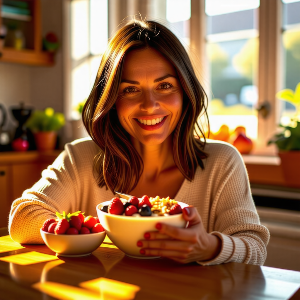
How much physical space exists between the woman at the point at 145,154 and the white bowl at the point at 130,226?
0.91 feet

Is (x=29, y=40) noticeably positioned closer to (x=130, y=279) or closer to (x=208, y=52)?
(x=208, y=52)

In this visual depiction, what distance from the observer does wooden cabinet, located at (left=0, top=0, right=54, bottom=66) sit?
3709 millimetres

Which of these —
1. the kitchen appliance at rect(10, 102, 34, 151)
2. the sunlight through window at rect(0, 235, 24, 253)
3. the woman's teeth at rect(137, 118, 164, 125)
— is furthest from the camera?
the kitchen appliance at rect(10, 102, 34, 151)

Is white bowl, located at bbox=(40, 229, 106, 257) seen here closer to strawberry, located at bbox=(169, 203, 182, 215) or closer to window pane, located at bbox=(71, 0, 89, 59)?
strawberry, located at bbox=(169, 203, 182, 215)

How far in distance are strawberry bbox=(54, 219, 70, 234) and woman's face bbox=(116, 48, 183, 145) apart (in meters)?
0.48

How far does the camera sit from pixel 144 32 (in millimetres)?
1459

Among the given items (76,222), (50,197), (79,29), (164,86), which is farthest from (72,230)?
(79,29)

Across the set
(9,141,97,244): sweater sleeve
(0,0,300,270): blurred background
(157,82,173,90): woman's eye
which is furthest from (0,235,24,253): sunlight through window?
(0,0,300,270): blurred background

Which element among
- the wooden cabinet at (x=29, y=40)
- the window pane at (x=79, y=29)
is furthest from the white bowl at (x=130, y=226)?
the window pane at (x=79, y=29)

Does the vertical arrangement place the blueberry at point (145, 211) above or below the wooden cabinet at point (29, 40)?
below

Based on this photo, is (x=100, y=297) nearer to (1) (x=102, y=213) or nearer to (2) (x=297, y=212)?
(1) (x=102, y=213)

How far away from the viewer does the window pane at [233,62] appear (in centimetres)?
292

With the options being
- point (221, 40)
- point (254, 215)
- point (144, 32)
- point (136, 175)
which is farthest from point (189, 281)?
point (221, 40)

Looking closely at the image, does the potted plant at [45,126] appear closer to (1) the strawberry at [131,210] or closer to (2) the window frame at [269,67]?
(2) the window frame at [269,67]
